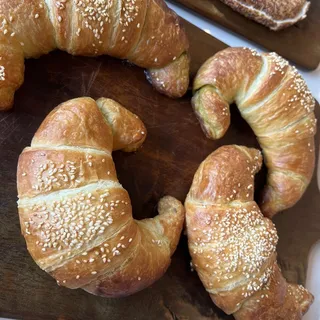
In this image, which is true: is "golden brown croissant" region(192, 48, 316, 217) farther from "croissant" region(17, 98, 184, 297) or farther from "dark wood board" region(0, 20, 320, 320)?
"croissant" region(17, 98, 184, 297)

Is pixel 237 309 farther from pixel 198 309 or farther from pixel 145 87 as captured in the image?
pixel 145 87

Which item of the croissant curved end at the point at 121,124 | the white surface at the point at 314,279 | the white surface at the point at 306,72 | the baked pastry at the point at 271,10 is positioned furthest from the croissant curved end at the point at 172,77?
the white surface at the point at 314,279

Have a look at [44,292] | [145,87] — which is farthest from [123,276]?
[145,87]

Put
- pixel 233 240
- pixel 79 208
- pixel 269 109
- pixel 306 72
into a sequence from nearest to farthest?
pixel 79 208 < pixel 233 240 < pixel 269 109 < pixel 306 72

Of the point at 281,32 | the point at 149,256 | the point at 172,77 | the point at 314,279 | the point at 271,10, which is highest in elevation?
the point at 271,10

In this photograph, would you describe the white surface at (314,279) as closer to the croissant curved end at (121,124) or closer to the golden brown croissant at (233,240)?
the golden brown croissant at (233,240)

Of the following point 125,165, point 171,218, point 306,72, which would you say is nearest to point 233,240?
point 171,218

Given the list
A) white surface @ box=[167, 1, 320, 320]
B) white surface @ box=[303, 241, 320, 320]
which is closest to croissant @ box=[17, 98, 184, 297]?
white surface @ box=[167, 1, 320, 320]

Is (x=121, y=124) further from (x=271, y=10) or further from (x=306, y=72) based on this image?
(x=306, y=72)
